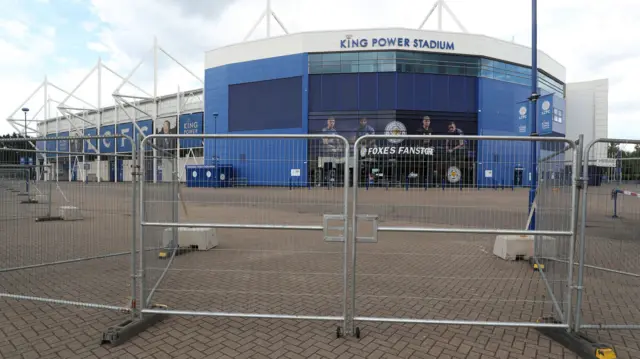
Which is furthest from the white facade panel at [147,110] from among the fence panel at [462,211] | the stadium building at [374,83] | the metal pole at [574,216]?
the metal pole at [574,216]

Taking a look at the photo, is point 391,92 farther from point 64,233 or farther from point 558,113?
point 64,233

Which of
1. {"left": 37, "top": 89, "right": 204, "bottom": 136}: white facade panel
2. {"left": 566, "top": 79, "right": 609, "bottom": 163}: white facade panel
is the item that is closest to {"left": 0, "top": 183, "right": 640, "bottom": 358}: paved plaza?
{"left": 37, "top": 89, "right": 204, "bottom": 136}: white facade panel

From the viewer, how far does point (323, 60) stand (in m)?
37.0

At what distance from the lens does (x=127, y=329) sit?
12.0 feet

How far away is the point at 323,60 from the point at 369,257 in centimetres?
3296

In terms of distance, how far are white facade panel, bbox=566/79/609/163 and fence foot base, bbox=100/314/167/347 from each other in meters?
58.9

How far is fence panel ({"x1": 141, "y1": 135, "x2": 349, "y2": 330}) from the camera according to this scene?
409cm

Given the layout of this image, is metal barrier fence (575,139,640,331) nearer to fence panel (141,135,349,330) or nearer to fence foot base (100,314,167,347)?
fence panel (141,135,349,330)

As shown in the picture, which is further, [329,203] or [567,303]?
[329,203]

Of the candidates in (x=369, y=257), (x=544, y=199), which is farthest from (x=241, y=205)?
(x=544, y=199)

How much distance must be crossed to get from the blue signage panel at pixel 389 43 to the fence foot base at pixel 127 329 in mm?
36214

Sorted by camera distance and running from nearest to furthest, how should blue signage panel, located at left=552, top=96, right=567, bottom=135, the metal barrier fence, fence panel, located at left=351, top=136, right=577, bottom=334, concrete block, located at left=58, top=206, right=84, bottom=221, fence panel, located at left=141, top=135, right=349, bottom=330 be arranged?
the metal barrier fence
fence panel, located at left=351, top=136, right=577, bottom=334
fence panel, located at left=141, top=135, right=349, bottom=330
concrete block, located at left=58, top=206, right=84, bottom=221
blue signage panel, located at left=552, top=96, right=567, bottom=135

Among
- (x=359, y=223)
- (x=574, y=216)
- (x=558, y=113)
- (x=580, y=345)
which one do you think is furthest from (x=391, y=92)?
(x=580, y=345)

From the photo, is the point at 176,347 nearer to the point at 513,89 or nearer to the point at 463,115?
the point at 463,115
